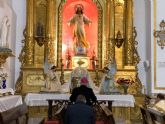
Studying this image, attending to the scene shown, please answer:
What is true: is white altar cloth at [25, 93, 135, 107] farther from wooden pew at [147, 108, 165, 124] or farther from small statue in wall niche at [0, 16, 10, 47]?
wooden pew at [147, 108, 165, 124]

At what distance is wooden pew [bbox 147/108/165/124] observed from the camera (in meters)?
7.43

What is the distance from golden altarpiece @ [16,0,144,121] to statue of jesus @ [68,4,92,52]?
35 centimetres

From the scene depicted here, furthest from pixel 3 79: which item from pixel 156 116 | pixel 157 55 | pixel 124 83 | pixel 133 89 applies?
pixel 156 116

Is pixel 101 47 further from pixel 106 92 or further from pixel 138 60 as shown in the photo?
pixel 106 92

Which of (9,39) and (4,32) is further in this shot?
(9,39)

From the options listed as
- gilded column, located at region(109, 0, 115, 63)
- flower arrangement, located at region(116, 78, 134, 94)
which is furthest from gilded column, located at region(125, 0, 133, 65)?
flower arrangement, located at region(116, 78, 134, 94)

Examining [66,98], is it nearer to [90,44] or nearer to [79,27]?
[90,44]

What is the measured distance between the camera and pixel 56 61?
15867 mm

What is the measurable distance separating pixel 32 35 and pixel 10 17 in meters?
1.12

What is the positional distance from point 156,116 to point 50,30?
8.32 meters

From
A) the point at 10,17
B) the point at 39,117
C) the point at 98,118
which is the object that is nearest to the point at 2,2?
the point at 10,17

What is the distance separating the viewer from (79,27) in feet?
52.9

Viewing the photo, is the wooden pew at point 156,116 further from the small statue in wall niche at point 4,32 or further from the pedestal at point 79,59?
the pedestal at point 79,59

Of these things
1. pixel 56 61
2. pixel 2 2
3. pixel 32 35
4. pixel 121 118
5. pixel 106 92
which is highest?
pixel 2 2
